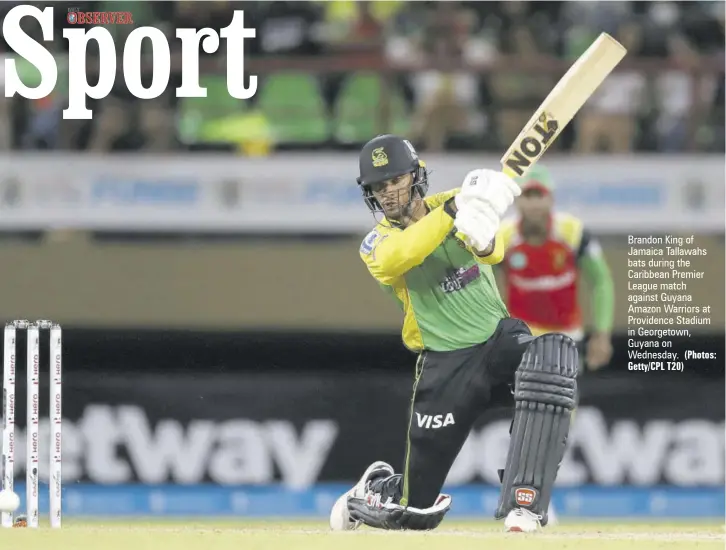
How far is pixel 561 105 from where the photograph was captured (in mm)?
6324

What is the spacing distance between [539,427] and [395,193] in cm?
116

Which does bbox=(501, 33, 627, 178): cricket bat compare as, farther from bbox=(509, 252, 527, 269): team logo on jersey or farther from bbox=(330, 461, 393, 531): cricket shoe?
bbox=(509, 252, 527, 269): team logo on jersey

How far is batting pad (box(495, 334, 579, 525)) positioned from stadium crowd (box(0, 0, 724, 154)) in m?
4.98

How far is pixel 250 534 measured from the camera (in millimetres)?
5859

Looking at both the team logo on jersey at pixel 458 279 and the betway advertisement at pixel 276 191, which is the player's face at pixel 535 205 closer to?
the betway advertisement at pixel 276 191

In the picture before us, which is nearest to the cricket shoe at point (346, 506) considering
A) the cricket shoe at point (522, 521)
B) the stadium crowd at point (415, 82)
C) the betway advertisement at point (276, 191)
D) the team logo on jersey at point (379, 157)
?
the cricket shoe at point (522, 521)

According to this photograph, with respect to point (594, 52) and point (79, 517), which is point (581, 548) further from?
point (79, 517)

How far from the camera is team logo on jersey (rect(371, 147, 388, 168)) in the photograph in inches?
249

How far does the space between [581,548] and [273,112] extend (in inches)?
248

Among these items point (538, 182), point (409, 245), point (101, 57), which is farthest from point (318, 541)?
point (538, 182)

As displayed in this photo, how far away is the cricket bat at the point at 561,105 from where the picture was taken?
629 cm

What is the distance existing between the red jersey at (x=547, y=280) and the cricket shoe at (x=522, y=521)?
333 centimetres

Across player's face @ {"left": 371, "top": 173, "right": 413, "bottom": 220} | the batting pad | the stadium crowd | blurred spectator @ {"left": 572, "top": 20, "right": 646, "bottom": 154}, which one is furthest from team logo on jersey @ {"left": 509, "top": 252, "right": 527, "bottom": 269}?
the batting pad

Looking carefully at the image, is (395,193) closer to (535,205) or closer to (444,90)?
(535,205)
